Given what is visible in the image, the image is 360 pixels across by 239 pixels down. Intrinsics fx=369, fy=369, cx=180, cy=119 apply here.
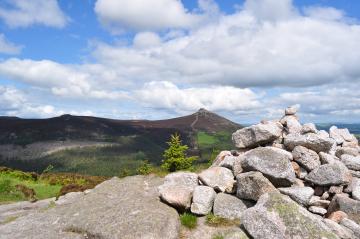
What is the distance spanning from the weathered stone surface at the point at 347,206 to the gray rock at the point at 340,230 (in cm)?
164

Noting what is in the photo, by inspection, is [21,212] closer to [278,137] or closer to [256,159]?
[256,159]

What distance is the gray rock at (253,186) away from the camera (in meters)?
18.4

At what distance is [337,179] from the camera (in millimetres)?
19359

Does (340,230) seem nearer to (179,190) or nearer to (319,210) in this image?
(319,210)

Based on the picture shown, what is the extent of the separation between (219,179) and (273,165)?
312 cm

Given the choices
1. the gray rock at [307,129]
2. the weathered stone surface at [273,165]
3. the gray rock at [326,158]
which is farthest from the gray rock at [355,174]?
the weathered stone surface at [273,165]

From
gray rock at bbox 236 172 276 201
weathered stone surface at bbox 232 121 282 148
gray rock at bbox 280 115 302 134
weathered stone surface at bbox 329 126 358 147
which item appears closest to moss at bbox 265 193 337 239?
gray rock at bbox 236 172 276 201

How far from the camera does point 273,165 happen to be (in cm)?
1950

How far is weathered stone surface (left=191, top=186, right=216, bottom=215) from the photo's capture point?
61.5ft

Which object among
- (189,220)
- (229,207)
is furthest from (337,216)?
(189,220)

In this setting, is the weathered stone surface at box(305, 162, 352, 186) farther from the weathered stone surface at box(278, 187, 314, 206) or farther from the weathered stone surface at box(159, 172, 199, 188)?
the weathered stone surface at box(159, 172, 199, 188)

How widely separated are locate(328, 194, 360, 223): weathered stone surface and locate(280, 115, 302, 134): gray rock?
6.31 metres

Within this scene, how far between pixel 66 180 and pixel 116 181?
53.4 feet

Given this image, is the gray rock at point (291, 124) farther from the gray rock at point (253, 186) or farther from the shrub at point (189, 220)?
the shrub at point (189, 220)
